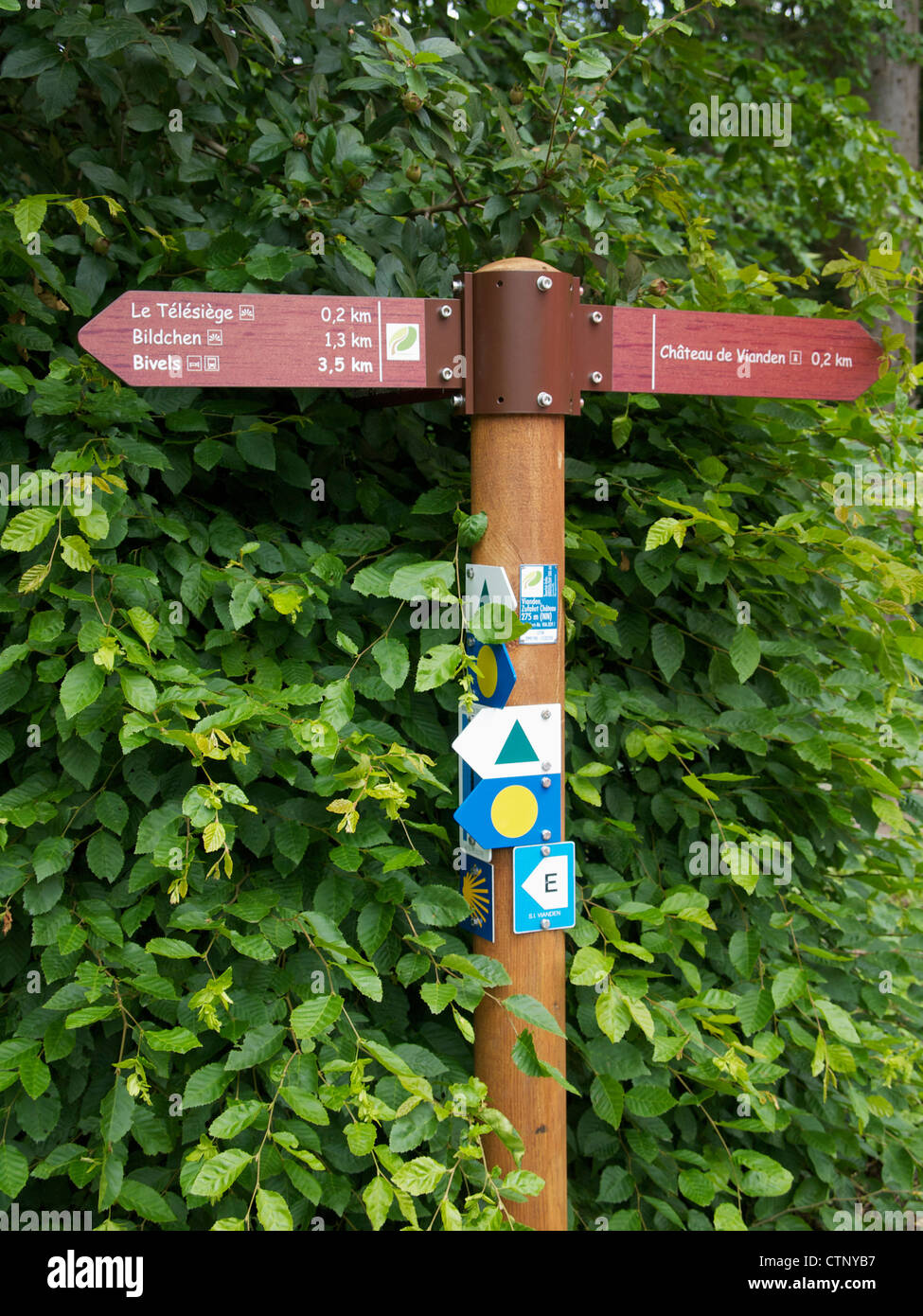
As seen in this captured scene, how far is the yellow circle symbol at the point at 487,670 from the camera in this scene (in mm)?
1927

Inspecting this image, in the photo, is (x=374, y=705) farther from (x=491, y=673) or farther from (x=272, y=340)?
(x=272, y=340)

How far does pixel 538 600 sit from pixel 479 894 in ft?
1.70

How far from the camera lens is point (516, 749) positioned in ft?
6.29

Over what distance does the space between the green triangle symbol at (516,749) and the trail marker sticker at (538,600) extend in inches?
6.0

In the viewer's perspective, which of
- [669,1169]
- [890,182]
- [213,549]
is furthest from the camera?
[890,182]

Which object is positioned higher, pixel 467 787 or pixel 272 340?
pixel 272 340

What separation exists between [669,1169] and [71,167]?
7.89 feet

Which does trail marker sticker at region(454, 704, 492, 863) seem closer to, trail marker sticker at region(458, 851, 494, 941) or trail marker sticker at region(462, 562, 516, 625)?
trail marker sticker at region(458, 851, 494, 941)

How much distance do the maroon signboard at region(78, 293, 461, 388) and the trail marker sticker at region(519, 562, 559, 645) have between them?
0.36m

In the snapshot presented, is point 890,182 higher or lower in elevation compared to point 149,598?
higher

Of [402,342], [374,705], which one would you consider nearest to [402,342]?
[402,342]

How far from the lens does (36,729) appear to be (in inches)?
72.6

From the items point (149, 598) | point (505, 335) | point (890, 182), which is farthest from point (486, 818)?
point (890, 182)

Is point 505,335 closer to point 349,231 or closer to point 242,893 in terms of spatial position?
point 349,231
